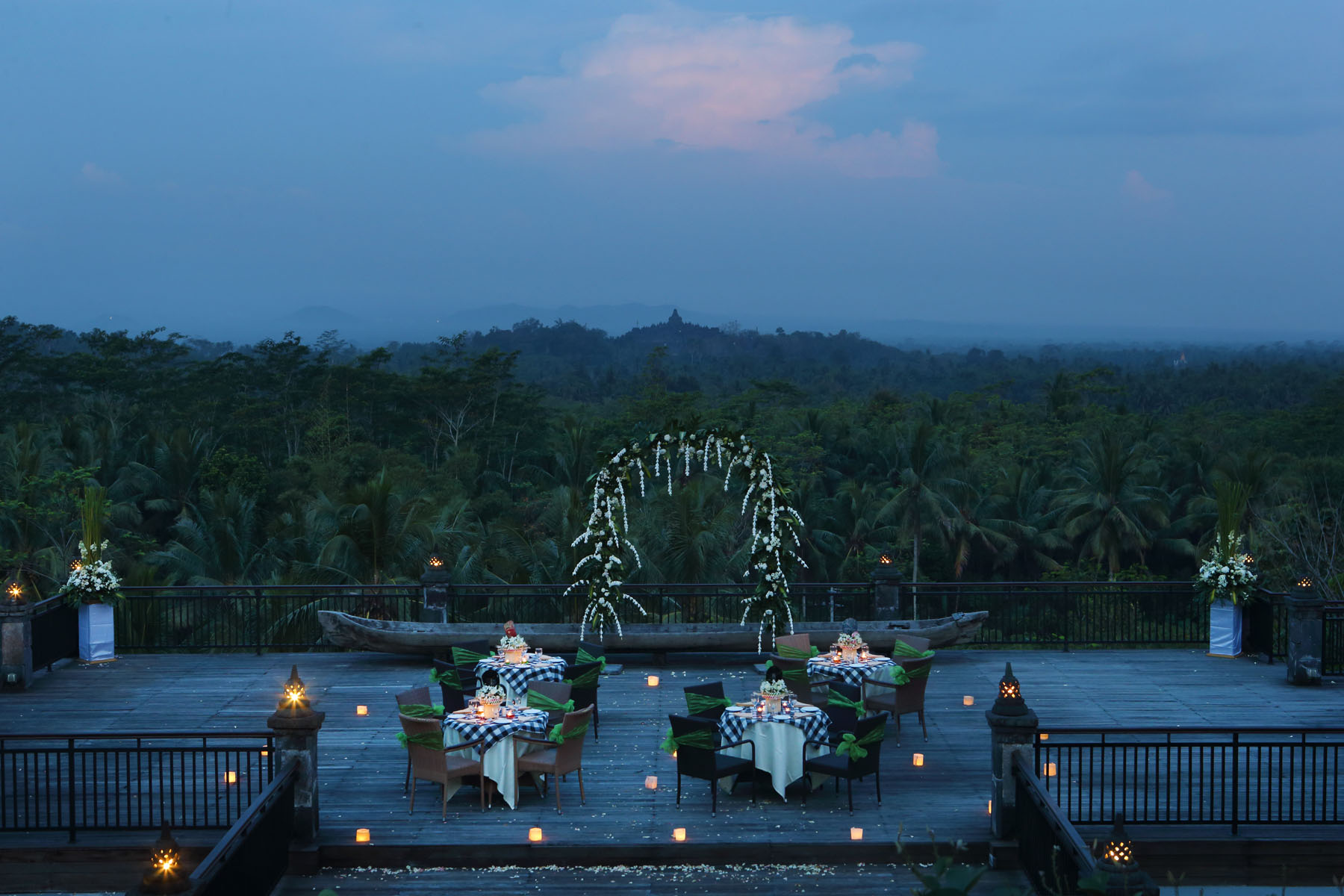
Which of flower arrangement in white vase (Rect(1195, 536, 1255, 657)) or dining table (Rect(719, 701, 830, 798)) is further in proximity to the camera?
flower arrangement in white vase (Rect(1195, 536, 1255, 657))

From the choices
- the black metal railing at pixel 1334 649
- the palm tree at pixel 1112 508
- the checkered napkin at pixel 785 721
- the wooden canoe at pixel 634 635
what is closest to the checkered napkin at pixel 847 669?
the checkered napkin at pixel 785 721

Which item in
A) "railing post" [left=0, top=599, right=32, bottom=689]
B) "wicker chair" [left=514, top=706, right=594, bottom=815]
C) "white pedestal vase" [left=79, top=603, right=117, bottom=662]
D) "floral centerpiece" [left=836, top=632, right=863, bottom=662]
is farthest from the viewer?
"white pedestal vase" [left=79, top=603, right=117, bottom=662]

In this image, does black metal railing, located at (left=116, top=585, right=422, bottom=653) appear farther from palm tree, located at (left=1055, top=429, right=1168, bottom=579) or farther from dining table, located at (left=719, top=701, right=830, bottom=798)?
palm tree, located at (left=1055, top=429, right=1168, bottom=579)

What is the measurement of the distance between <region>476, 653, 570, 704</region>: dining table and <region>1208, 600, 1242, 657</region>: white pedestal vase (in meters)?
8.32

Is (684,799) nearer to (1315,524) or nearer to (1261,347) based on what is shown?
(1315,524)

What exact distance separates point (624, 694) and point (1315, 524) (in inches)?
912

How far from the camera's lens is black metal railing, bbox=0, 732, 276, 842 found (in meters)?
8.50

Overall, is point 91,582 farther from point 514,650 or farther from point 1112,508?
point 1112,508

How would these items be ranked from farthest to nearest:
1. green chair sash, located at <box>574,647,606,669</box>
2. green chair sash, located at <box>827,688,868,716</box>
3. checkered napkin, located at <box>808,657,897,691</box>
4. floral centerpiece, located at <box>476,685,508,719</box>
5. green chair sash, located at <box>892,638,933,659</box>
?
green chair sash, located at <box>574,647,606,669</box>, green chair sash, located at <box>892,638,933,659</box>, checkered napkin, located at <box>808,657,897,691</box>, green chair sash, located at <box>827,688,868,716</box>, floral centerpiece, located at <box>476,685,508,719</box>

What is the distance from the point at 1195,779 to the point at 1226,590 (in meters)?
4.75

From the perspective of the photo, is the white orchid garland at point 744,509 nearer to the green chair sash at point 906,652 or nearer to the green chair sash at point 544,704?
the green chair sash at point 906,652

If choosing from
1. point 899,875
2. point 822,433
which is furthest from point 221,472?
point 899,875

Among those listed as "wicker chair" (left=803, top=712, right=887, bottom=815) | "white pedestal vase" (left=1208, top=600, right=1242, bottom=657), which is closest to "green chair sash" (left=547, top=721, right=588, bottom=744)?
"wicker chair" (left=803, top=712, right=887, bottom=815)

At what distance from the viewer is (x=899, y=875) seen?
8461 mm
